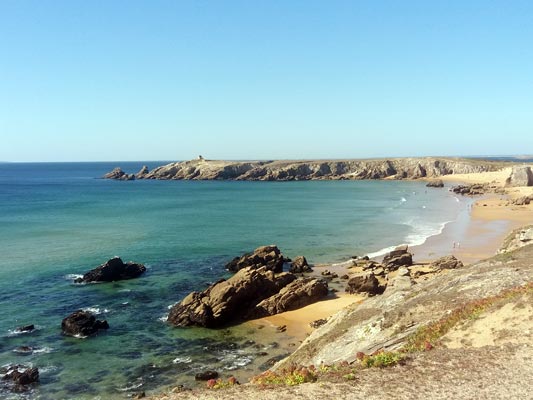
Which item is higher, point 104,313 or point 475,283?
point 475,283

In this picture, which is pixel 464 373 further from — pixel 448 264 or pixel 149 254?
pixel 149 254

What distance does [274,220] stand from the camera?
81062 millimetres

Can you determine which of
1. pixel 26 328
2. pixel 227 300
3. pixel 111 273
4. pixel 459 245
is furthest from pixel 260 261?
pixel 459 245

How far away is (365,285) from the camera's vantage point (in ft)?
127

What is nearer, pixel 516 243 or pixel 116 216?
pixel 516 243

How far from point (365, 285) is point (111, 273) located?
2401cm

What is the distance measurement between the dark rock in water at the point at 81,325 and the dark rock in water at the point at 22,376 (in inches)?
195

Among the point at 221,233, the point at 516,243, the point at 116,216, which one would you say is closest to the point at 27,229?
the point at 116,216

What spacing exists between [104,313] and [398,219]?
5704 centimetres

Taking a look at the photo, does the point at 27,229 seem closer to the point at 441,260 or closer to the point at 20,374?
the point at 20,374

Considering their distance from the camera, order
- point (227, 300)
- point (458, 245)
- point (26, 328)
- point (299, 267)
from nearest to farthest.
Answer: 1. point (26, 328)
2. point (227, 300)
3. point (299, 267)
4. point (458, 245)

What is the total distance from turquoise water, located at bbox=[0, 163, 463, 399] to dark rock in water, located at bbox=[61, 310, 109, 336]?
694 mm

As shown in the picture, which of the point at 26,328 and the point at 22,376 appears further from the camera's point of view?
the point at 26,328

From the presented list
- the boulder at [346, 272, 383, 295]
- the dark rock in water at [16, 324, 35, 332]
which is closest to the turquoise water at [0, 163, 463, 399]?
the dark rock in water at [16, 324, 35, 332]
